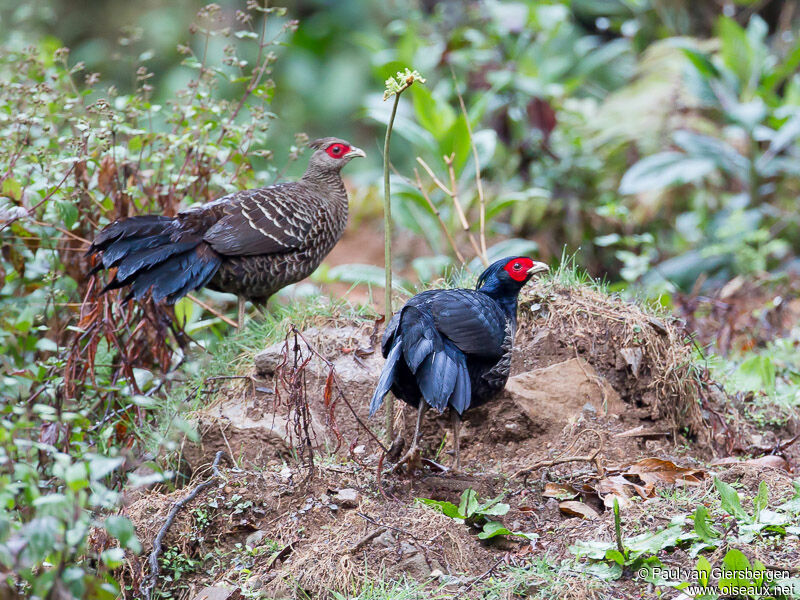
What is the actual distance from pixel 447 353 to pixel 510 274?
2.23ft

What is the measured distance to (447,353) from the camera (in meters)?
3.56

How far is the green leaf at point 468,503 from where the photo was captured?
3.38 m

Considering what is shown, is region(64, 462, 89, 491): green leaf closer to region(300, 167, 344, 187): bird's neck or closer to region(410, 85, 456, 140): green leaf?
region(300, 167, 344, 187): bird's neck

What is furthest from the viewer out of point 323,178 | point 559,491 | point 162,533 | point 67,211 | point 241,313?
point 323,178

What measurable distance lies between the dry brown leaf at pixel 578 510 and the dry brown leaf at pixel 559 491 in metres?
0.05

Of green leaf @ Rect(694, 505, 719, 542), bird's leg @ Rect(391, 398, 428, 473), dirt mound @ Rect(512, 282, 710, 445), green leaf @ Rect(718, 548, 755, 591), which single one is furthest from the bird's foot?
green leaf @ Rect(718, 548, 755, 591)

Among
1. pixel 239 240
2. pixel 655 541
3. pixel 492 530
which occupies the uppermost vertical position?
pixel 239 240

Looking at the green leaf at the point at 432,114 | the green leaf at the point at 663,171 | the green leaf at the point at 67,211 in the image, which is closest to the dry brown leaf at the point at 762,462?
the green leaf at the point at 67,211

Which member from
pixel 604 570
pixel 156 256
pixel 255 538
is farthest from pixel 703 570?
pixel 156 256

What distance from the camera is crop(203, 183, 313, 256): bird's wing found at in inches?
191

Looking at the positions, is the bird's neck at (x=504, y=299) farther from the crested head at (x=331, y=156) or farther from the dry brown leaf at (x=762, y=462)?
the crested head at (x=331, y=156)

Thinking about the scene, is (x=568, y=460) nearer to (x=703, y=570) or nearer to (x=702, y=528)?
(x=702, y=528)

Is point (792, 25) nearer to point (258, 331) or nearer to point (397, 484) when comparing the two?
point (258, 331)

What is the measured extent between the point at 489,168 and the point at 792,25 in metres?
4.56
